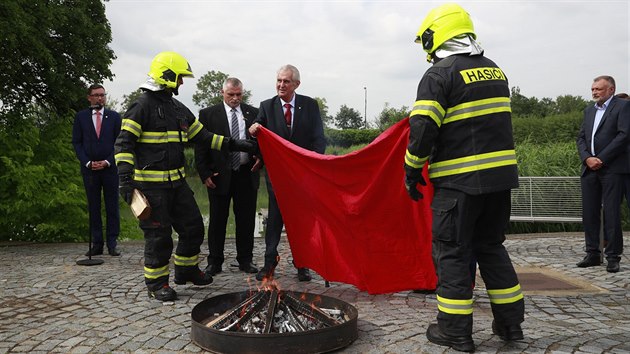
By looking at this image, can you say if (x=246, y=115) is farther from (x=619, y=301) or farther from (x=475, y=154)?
(x=619, y=301)

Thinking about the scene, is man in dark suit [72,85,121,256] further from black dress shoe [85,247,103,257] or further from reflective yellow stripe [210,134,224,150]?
reflective yellow stripe [210,134,224,150]

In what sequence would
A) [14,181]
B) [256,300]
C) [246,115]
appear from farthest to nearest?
[14,181], [246,115], [256,300]

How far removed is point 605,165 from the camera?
7.28 m

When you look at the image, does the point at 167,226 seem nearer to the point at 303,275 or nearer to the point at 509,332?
the point at 303,275

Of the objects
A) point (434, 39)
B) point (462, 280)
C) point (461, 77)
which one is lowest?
point (462, 280)

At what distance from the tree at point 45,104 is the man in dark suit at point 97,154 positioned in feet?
5.44

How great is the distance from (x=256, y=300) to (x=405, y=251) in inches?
60.9

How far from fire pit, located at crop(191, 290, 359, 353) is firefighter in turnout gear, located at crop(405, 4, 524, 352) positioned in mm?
805

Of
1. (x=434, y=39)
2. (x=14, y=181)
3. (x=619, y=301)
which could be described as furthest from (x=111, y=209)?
(x=619, y=301)

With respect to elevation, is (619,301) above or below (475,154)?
below

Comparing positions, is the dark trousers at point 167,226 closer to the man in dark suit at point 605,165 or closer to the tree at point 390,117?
the man in dark suit at point 605,165

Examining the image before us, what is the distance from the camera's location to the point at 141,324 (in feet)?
16.4

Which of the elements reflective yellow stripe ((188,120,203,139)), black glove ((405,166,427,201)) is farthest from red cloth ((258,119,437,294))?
reflective yellow stripe ((188,120,203,139))

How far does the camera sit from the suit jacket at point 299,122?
6.71 m
